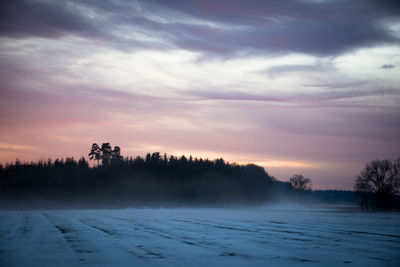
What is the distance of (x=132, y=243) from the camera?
1475 cm

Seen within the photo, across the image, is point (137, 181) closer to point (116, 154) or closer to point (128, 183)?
point (128, 183)

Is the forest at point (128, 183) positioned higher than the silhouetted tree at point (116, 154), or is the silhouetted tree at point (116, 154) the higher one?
the silhouetted tree at point (116, 154)

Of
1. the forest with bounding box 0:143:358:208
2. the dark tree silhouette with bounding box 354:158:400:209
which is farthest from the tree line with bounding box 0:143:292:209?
the dark tree silhouette with bounding box 354:158:400:209

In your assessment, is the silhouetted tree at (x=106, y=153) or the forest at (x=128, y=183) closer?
the forest at (x=128, y=183)

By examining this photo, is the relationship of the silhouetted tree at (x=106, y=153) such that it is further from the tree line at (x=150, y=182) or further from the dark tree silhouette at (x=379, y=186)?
the dark tree silhouette at (x=379, y=186)

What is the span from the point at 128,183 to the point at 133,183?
230 centimetres

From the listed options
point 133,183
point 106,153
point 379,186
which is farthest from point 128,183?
point 379,186

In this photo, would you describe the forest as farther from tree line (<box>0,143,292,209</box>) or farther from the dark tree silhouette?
the dark tree silhouette

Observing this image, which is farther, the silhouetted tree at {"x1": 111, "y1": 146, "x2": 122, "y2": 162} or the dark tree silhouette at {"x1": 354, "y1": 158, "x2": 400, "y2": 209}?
the silhouetted tree at {"x1": 111, "y1": 146, "x2": 122, "y2": 162}

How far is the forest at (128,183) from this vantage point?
118062 millimetres

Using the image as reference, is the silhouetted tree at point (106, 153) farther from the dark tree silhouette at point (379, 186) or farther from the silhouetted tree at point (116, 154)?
the dark tree silhouette at point (379, 186)

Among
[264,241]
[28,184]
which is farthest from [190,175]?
[264,241]

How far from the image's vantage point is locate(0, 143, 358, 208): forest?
118062 millimetres

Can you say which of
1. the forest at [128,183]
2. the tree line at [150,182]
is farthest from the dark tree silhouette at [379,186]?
the forest at [128,183]
